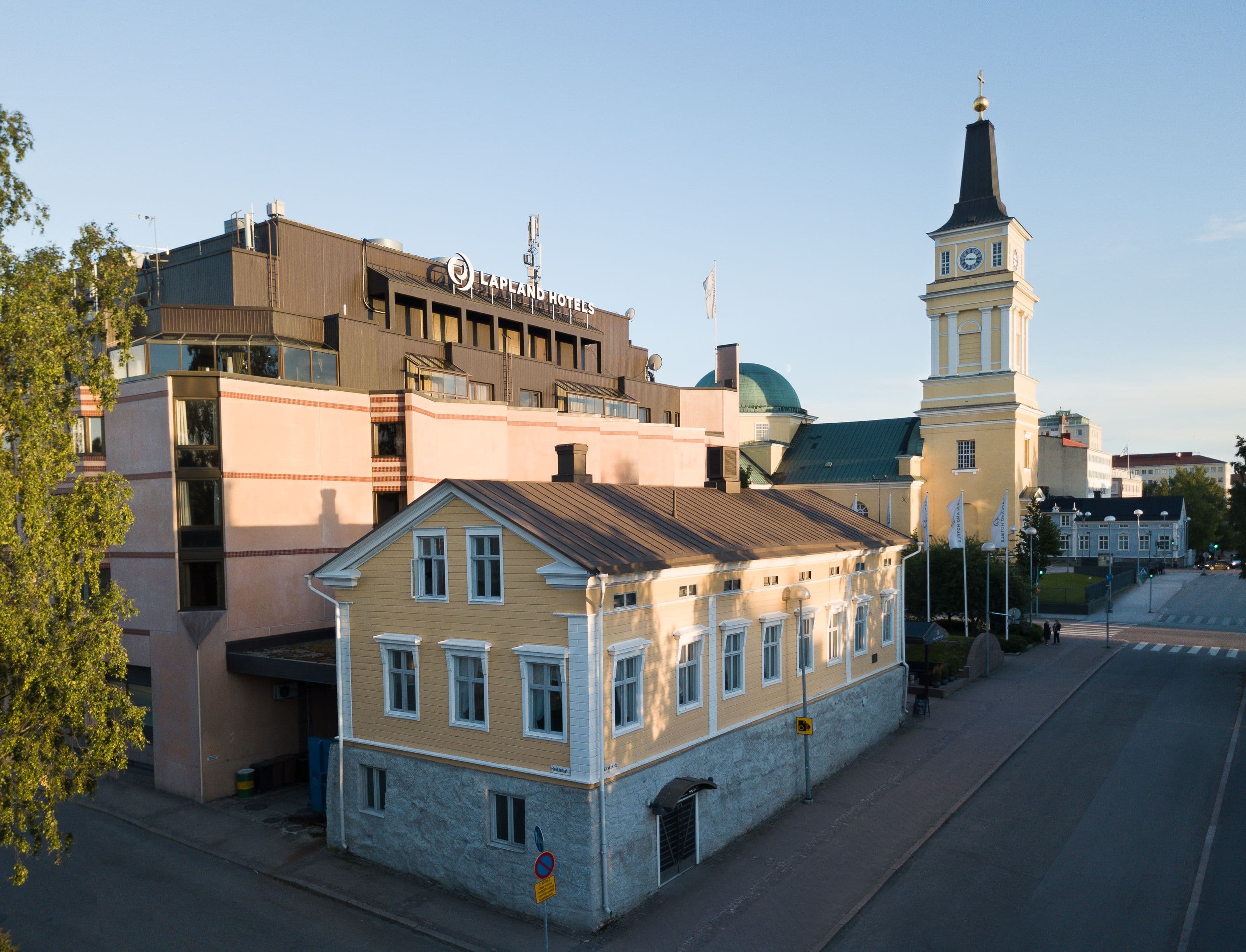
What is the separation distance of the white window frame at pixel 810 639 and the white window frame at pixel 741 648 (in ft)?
8.00

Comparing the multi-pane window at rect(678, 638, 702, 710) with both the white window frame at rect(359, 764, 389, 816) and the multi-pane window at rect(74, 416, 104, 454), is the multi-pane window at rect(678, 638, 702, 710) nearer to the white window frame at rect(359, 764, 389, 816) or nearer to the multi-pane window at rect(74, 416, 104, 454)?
the white window frame at rect(359, 764, 389, 816)

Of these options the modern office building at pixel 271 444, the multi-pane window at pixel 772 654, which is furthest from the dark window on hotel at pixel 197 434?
the multi-pane window at pixel 772 654

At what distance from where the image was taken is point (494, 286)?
1658 inches

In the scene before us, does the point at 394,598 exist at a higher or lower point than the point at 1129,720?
higher

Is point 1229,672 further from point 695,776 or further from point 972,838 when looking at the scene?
point 695,776

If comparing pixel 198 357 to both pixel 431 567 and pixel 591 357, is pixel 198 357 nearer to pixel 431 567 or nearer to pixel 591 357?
pixel 431 567

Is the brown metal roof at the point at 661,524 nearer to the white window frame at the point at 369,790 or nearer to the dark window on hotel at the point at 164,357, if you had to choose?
the white window frame at the point at 369,790

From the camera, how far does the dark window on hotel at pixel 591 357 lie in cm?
4878

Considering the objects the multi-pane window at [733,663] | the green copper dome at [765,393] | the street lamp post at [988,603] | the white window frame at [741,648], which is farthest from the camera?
the green copper dome at [765,393]

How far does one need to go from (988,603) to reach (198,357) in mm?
39641

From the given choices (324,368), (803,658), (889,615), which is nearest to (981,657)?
(889,615)

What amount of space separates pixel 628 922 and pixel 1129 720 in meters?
23.5

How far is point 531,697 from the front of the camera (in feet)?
56.7

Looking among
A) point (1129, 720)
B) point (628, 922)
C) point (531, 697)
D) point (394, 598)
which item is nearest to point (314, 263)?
point (394, 598)
